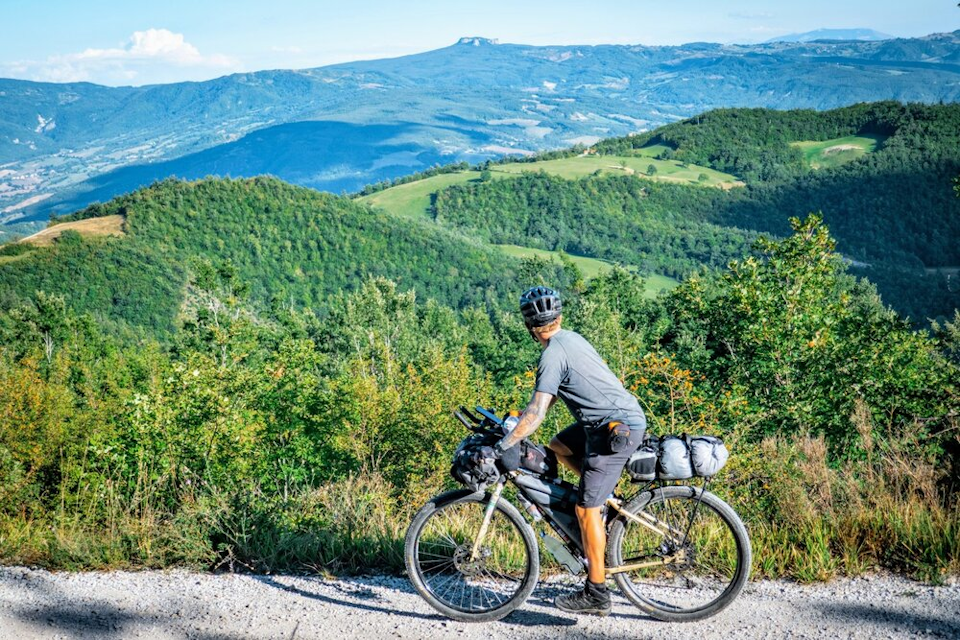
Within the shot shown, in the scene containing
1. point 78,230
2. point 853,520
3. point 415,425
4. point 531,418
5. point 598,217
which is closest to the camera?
point 531,418

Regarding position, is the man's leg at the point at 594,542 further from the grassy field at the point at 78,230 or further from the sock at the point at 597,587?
the grassy field at the point at 78,230

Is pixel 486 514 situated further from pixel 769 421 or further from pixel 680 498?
pixel 769 421

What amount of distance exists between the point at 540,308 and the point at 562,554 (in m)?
1.69

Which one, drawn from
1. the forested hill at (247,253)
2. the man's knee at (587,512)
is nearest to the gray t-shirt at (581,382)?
the man's knee at (587,512)

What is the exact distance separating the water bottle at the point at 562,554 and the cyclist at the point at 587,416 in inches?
4.8

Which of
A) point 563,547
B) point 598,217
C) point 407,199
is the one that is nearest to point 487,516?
point 563,547

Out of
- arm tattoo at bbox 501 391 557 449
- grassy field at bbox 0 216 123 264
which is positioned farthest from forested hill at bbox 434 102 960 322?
arm tattoo at bbox 501 391 557 449

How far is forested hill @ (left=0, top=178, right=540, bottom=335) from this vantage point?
375ft

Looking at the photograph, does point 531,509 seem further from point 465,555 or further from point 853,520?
point 853,520

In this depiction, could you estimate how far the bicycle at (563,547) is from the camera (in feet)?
15.1

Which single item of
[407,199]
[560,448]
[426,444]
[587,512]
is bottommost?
→ [407,199]

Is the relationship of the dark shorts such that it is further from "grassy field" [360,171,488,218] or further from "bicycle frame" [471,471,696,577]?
"grassy field" [360,171,488,218]

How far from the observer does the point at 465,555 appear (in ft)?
16.1

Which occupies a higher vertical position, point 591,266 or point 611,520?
point 611,520
